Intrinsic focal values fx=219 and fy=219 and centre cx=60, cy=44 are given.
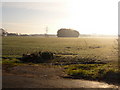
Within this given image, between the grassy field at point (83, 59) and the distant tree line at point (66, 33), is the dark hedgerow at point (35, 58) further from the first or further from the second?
the distant tree line at point (66, 33)

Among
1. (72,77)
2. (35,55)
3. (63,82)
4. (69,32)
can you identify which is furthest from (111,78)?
(69,32)

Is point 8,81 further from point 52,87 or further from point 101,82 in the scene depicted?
point 101,82

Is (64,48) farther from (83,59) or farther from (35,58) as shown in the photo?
(35,58)

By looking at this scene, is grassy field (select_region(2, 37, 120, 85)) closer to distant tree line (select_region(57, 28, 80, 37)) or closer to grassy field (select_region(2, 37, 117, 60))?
grassy field (select_region(2, 37, 117, 60))

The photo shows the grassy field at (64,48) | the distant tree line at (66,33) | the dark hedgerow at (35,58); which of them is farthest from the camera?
the distant tree line at (66,33)

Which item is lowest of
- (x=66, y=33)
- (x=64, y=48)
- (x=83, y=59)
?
(x=83, y=59)

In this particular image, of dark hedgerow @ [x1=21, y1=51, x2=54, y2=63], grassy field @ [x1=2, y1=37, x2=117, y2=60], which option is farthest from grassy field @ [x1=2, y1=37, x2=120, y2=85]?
dark hedgerow @ [x1=21, y1=51, x2=54, y2=63]

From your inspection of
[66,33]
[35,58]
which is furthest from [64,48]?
[66,33]

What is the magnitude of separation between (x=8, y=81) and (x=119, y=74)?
9.02 metres

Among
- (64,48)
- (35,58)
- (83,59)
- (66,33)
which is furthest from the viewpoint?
(66,33)

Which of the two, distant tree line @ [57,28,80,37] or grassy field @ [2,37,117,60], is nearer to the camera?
grassy field @ [2,37,117,60]

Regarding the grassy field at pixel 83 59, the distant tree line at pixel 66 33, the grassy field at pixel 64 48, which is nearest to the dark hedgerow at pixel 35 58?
the grassy field at pixel 83 59

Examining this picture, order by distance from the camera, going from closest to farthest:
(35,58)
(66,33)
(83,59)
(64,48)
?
(35,58) → (83,59) → (64,48) → (66,33)

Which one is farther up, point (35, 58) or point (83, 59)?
point (35, 58)
